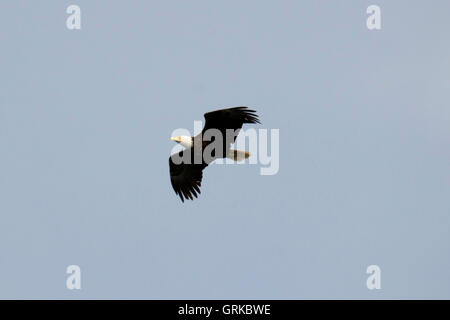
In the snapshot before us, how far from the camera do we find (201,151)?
15.1m

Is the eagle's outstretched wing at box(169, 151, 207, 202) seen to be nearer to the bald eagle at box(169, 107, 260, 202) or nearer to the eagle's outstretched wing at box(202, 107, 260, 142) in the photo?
the bald eagle at box(169, 107, 260, 202)

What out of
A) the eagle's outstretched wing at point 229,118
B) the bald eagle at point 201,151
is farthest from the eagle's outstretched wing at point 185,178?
the eagle's outstretched wing at point 229,118

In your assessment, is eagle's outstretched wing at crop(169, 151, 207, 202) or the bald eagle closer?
the bald eagle

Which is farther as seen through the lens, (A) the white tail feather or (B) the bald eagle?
(A) the white tail feather

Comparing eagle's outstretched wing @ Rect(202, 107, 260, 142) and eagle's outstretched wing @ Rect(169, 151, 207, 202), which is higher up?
eagle's outstretched wing @ Rect(202, 107, 260, 142)

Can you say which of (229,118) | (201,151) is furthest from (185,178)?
(229,118)

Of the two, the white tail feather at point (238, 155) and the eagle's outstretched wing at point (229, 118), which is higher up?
the eagle's outstretched wing at point (229, 118)

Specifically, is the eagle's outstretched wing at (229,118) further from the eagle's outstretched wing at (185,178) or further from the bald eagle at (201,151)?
the eagle's outstretched wing at (185,178)

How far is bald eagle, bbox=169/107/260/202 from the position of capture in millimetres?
14297

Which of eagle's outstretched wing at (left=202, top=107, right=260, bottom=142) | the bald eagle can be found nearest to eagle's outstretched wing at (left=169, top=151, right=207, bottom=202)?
the bald eagle

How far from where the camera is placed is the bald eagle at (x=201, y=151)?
46.9 feet

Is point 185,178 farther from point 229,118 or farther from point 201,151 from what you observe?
point 229,118
